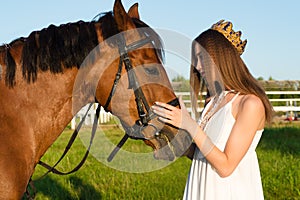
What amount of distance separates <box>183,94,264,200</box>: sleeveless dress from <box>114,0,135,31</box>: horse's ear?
2.68 ft

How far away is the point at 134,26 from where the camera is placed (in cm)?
305

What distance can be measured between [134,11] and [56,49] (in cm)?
66

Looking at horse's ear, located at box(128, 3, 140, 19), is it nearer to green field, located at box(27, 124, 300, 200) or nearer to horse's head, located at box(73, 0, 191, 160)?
horse's head, located at box(73, 0, 191, 160)

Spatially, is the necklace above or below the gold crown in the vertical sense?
below

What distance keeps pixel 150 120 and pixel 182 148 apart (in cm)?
28

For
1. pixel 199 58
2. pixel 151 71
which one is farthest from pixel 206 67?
pixel 151 71

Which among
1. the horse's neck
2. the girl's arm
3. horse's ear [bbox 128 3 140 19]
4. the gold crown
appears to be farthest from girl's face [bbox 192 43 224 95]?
the horse's neck

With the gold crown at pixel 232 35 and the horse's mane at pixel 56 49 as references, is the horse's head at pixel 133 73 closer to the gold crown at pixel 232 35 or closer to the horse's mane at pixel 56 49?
the horse's mane at pixel 56 49

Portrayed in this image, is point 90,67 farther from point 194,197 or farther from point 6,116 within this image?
point 194,197

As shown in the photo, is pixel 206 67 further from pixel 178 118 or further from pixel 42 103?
pixel 42 103

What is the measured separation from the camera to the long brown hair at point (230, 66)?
3.07 m

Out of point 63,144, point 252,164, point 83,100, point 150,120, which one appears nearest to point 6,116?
point 83,100

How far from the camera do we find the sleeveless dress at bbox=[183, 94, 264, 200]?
3023mm

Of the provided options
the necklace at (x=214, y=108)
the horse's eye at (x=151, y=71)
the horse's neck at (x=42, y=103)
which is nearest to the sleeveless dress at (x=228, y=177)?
the necklace at (x=214, y=108)
